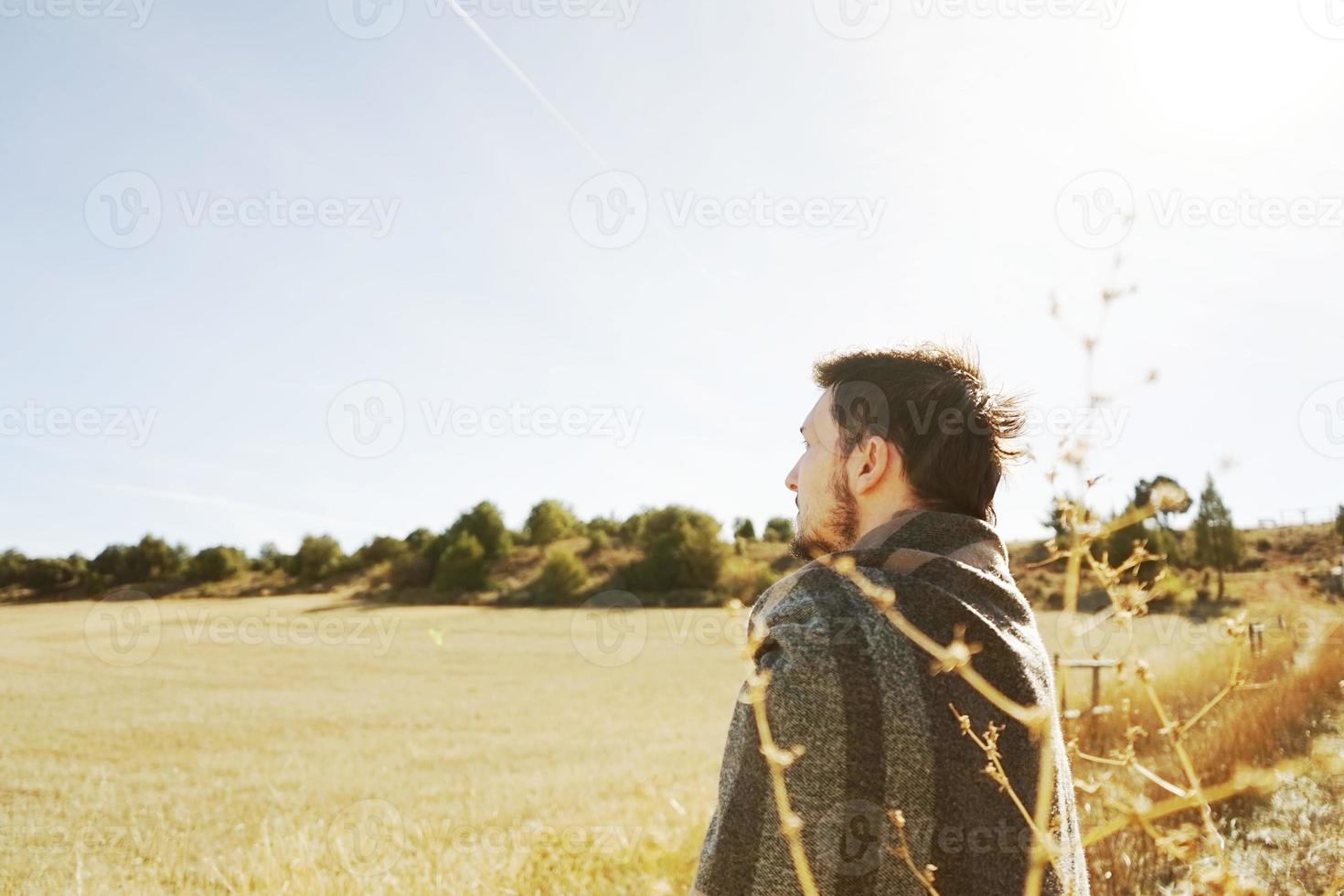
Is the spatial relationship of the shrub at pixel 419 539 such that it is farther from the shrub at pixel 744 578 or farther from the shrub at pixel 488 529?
the shrub at pixel 744 578

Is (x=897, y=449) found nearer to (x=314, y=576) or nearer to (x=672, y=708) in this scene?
(x=672, y=708)

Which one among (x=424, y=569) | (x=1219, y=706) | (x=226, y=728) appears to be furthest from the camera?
(x=424, y=569)

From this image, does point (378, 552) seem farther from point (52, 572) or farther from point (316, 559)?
point (52, 572)

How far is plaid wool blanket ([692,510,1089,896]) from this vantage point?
1552mm

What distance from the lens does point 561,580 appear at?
178 feet

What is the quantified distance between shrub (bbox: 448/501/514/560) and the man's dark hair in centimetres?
6179

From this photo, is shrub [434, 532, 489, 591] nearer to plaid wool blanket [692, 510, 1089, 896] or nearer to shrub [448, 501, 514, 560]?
shrub [448, 501, 514, 560]

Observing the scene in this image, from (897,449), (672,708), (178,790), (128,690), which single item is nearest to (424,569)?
(128,690)

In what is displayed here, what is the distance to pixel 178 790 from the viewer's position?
9078 millimetres

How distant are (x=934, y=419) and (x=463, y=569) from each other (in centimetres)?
5875

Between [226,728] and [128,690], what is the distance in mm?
6873

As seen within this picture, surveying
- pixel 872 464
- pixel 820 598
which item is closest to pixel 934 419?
pixel 872 464

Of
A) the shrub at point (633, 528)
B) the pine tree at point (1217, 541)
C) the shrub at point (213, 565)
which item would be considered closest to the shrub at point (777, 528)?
the shrub at point (633, 528)

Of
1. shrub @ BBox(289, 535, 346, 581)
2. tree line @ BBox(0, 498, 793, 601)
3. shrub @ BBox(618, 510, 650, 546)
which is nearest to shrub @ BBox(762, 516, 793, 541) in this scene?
tree line @ BBox(0, 498, 793, 601)
